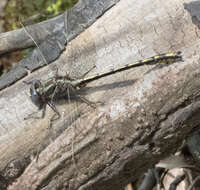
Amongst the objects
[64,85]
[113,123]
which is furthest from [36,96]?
[113,123]

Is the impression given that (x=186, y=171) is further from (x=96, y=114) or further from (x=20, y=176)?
(x=20, y=176)

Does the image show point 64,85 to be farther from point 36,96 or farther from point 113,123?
point 113,123

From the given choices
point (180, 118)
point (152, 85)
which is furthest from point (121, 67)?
point (180, 118)

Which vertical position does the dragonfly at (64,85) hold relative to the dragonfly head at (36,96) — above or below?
below

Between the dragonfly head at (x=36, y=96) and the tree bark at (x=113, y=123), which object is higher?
the dragonfly head at (x=36, y=96)

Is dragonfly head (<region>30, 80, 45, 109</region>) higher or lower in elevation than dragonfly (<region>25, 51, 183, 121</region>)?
higher
